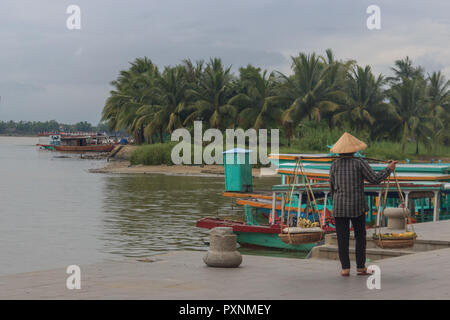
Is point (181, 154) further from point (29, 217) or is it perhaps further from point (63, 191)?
point (29, 217)

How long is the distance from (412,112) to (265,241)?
42.1m

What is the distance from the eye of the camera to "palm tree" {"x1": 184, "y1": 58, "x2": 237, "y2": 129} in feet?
203

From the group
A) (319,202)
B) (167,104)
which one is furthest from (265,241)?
(167,104)

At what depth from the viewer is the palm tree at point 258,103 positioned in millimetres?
59750

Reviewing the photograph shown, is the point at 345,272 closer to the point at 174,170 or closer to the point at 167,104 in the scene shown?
the point at 174,170

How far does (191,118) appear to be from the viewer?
63.8m

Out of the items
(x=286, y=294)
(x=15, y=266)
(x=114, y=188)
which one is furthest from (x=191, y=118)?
(x=286, y=294)

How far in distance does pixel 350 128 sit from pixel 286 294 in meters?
52.4

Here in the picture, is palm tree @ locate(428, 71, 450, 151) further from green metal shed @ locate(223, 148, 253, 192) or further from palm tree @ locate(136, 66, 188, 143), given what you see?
green metal shed @ locate(223, 148, 253, 192)

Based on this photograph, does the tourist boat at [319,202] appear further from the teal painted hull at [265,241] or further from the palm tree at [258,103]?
the palm tree at [258,103]

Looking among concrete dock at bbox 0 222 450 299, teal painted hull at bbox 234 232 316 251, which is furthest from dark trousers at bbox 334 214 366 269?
teal painted hull at bbox 234 232 316 251

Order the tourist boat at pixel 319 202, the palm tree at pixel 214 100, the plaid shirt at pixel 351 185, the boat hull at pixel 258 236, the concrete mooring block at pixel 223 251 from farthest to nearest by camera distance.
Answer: the palm tree at pixel 214 100 < the boat hull at pixel 258 236 < the tourist boat at pixel 319 202 < the concrete mooring block at pixel 223 251 < the plaid shirt at pixel 351 185

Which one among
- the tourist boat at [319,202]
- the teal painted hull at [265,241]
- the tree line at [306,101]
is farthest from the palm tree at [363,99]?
the teal painted hull at [265,241]

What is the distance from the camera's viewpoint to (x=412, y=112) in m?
57.6
